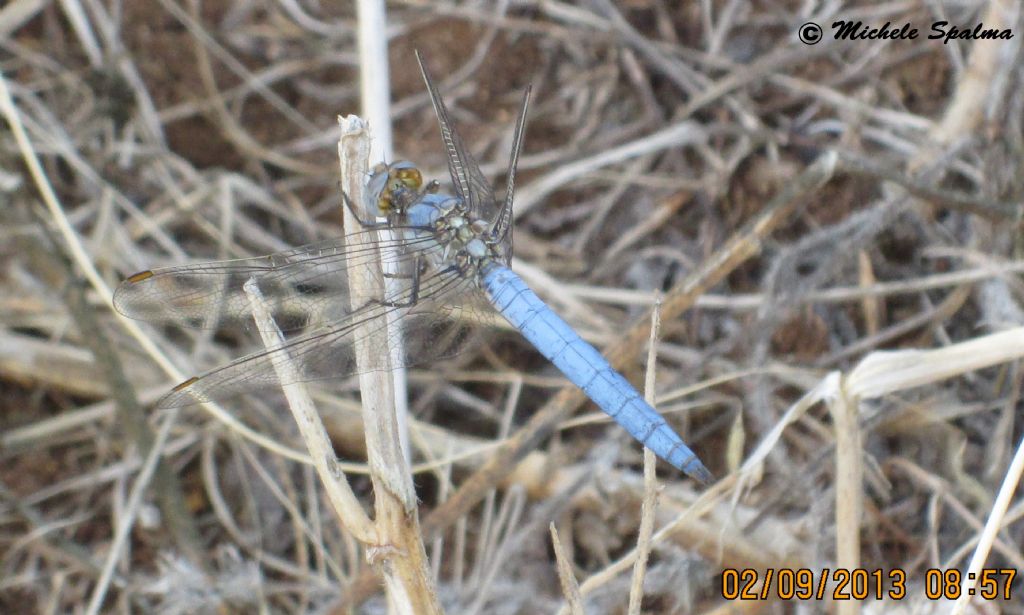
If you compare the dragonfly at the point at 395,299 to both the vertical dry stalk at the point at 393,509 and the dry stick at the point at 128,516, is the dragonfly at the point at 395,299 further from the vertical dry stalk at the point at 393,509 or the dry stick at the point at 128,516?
the dry stick at the point at 128,516

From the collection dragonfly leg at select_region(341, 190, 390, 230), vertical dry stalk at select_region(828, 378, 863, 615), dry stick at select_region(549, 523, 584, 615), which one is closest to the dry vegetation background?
vertical dry stalk at select_region(828, 378, 863, 615)

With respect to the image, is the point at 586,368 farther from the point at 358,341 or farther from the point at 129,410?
the point at 129,410

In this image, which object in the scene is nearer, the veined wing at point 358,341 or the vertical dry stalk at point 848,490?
the vertical dry stalk at point 848,490

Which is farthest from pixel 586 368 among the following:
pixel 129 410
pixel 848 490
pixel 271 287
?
pixel 129 410

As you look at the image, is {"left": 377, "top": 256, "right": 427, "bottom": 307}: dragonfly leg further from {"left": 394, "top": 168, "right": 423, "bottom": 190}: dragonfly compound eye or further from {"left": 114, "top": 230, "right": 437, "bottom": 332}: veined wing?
{"left": 394, "top": 168, "right": 423, "bottom": 190}: dragonfly compound eye

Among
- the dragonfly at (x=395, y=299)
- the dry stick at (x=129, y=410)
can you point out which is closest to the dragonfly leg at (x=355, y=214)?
the dragonfly at (x=395, y=299)

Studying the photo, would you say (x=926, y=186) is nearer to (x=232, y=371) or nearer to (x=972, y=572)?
(x=972, y=572)

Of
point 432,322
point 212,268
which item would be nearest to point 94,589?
point 212,268
